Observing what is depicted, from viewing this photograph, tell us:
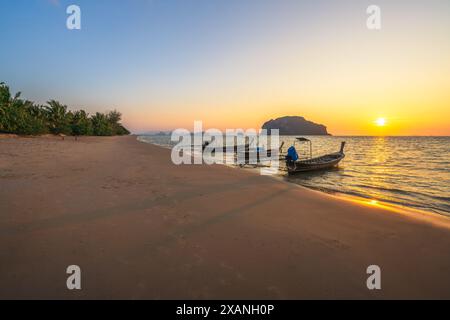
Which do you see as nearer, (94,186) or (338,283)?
(338,283)

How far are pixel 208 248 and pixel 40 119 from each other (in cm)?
7142

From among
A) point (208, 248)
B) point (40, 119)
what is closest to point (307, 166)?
point (208, 248)

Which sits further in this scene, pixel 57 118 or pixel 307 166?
pixel 57 118

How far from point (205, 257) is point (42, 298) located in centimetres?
274

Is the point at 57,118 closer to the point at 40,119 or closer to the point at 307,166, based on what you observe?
the point at 40,119

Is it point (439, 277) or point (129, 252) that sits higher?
point (129, 252)

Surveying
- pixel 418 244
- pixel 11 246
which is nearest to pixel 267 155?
pixel 418 244

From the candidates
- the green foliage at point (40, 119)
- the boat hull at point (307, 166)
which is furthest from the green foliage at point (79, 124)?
the boat hull at point (307, 166)

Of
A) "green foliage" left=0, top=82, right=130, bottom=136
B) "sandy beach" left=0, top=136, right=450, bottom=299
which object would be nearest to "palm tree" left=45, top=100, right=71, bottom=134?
"green foliage" left=0, top=82, right=130, bottom=136

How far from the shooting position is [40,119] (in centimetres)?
5684
